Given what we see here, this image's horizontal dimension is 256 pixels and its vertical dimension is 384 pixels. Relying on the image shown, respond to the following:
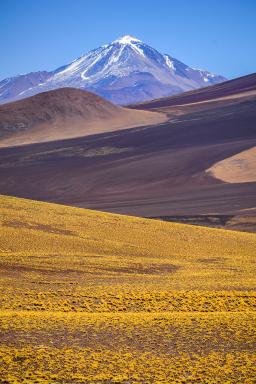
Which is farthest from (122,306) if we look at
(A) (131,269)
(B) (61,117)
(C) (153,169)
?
(B) (61,117)

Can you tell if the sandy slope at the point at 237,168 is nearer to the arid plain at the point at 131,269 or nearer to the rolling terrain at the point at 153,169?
the arid plain at the point at 131,269

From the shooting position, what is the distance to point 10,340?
14102 mm

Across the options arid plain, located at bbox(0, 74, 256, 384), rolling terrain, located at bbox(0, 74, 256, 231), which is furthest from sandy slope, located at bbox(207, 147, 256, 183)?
rolling terrain, located at bbox(0, 74, 256, 231)

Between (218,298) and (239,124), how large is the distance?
260ft

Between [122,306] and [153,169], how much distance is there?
57.2 m

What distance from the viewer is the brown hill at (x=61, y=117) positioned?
10825 centimetres

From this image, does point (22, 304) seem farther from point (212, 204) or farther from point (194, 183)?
point (194, 183)

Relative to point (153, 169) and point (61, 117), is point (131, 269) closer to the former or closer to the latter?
point (153, 169)

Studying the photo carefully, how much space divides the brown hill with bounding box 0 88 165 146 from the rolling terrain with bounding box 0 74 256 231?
641cm

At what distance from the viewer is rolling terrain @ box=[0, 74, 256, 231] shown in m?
52.7

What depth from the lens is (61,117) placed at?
115250mm

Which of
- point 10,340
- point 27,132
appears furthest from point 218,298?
point 27,132

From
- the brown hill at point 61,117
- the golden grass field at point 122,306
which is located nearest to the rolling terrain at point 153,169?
the brown hill at point 61,117

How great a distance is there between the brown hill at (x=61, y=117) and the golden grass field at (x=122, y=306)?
7458cm
